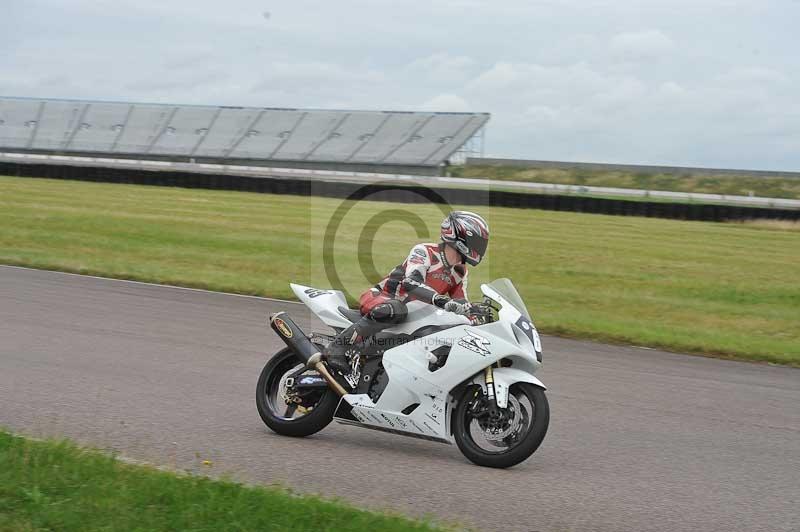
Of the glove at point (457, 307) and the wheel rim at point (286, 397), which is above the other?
the glove at point (457, 307)

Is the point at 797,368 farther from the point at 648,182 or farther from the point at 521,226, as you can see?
the point at 648,182

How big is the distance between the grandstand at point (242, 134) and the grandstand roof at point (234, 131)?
7cm

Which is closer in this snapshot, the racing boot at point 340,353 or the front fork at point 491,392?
the front fork at point 491,392

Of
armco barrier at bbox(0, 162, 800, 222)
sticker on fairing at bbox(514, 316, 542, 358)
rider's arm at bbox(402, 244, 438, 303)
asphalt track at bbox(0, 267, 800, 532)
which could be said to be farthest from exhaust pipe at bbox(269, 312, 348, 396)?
armco barrier at bbox(0, 162, 800, 222)

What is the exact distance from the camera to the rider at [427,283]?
629cm

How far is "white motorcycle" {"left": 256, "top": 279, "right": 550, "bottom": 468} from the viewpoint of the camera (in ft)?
20.0

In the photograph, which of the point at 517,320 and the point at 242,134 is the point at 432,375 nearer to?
the point at 517,320

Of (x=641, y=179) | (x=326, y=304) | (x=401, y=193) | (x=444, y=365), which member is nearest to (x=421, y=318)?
(x=444, y=365)

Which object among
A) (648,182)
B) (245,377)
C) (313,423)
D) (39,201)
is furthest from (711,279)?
(648,182)

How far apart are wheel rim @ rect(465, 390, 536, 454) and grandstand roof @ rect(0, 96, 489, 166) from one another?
55.7 metres

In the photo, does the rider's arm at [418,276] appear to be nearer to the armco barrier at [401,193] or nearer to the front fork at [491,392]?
the front fork at [491,392]

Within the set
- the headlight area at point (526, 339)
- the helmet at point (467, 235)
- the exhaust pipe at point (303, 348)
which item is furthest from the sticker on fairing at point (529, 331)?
the exhaust pipe at point (303, 348)

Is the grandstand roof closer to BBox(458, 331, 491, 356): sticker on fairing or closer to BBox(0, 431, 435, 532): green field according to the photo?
BBox(458, 331, 491, 356): sticker on fairing

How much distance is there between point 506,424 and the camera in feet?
20.1
